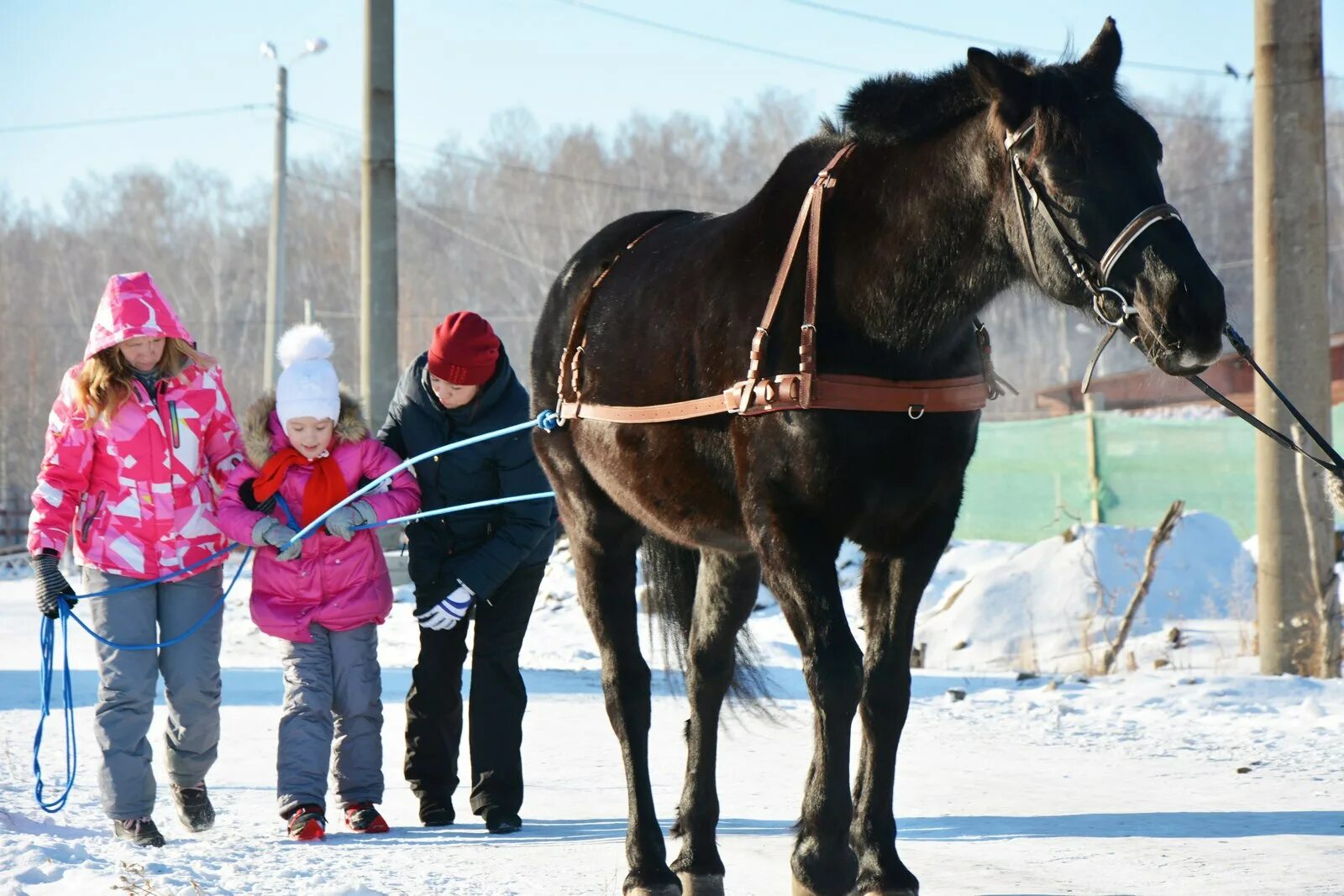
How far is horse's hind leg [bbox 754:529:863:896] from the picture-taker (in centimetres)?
348

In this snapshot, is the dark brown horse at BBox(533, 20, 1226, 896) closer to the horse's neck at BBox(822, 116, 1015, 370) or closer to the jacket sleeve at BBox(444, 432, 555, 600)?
A: the horse's neck at BBox(822, 116, 1015, 370)

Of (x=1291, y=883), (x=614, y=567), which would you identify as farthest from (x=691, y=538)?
(x=1291, y=883)

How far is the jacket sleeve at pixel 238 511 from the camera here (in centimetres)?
496

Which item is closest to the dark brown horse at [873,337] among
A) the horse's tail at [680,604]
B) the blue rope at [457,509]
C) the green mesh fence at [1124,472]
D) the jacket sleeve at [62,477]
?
the horse's tail at [680,604]

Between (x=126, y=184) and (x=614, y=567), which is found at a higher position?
(x=126, y=184)

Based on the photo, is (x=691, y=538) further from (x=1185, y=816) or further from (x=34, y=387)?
(x=34, y=387)

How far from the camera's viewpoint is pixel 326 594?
16.7 feet

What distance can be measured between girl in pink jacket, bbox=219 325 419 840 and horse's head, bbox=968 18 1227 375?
8.77 feet

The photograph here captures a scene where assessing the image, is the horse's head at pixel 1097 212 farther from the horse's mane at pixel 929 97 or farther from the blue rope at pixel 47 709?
the blue rope at pixel 47 709

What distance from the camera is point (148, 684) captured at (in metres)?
4.95

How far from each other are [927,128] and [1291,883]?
7.28 ft

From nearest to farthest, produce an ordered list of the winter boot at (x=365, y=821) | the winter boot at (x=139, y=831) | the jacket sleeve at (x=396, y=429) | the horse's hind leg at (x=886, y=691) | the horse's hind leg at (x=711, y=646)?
the horse's hind leg at (x=886, y=691) → the horse's hind leg at (x=711, y=646) → the winter boot at (x=139, y=831) → the winter boot at (x=365, y=821) → the jacket sleeve at (x=396, y=429)

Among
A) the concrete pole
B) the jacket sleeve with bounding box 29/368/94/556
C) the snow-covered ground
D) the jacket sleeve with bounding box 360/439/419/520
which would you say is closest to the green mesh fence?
the snow-covered ground

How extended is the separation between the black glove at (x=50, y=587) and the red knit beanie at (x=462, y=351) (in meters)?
1.42
